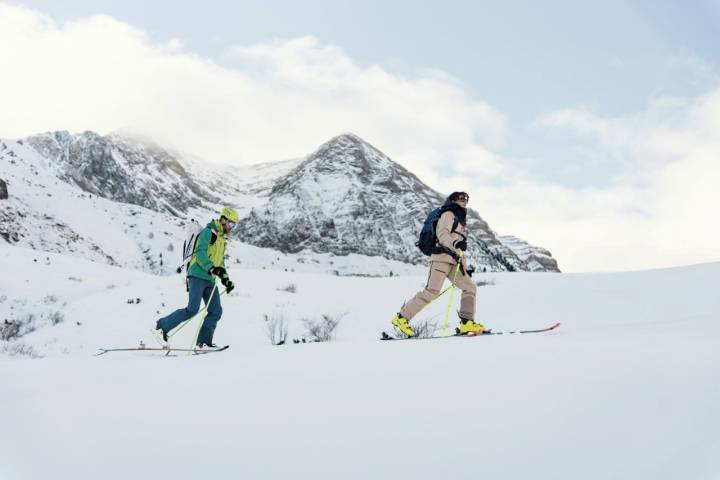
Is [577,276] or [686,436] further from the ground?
[577,276]

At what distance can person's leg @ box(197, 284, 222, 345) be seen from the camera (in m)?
6.77

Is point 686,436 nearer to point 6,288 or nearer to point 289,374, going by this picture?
point 289,374

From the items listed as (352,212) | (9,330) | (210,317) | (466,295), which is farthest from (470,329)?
(352,212)

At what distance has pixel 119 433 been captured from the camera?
2820 mm

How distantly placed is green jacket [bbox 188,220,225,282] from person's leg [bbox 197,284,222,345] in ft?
0.73

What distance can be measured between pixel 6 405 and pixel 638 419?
12.4 ft

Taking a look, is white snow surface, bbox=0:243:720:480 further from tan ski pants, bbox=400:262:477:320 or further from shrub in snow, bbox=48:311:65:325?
shrub in snow, bbox=48:311:65:325

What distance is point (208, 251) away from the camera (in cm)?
671

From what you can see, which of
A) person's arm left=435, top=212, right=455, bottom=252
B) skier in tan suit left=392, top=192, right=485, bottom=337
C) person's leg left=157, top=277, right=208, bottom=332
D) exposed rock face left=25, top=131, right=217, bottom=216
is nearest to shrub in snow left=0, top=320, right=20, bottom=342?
person's leg left=157, top=277, right=208, bottom=332

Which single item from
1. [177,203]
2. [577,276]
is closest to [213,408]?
[577,276]

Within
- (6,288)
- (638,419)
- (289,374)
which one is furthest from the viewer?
(6,288)

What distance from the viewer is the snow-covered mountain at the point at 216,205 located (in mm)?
28438

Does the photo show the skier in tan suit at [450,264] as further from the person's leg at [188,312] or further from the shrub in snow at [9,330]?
the shrub in snow at [9,330]

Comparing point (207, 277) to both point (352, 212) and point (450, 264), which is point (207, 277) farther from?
point (352, 212)
